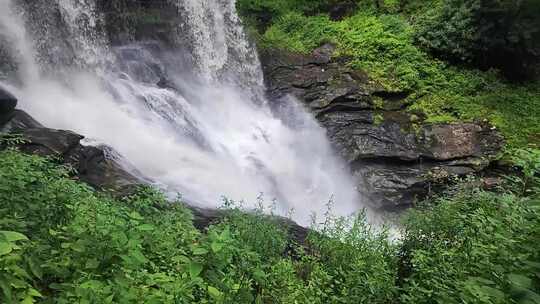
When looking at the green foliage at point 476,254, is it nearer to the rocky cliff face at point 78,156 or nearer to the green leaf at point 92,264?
the green leaf at point 92,264

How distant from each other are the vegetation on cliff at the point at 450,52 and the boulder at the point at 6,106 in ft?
34.1

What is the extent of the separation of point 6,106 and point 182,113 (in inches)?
215

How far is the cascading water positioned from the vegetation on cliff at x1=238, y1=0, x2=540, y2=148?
2.86 m

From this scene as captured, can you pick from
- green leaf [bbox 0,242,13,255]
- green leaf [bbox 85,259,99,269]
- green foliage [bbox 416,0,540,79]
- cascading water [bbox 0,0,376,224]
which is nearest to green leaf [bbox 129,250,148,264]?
green leaf [bbox 85,259,99,269]

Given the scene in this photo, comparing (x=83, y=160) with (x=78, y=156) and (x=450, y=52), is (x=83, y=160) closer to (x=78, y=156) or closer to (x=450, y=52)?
(x=78, y=156)

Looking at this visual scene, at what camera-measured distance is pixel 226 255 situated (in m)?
2.64

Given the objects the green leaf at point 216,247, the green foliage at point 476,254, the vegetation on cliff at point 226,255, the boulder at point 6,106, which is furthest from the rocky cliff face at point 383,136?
the green leaf at point 216,247

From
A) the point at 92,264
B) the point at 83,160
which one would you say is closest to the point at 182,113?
the point at 83,160

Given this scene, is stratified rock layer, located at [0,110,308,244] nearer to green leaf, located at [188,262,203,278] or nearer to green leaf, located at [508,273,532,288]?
green leaf, located at [188,262,203,278]

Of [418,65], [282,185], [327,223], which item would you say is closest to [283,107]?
[282,185]

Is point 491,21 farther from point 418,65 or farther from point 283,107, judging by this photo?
point 283,107

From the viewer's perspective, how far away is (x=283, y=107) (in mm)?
14117

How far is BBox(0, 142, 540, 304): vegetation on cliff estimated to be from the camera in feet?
7.15

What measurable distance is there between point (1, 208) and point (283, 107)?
11506mm
